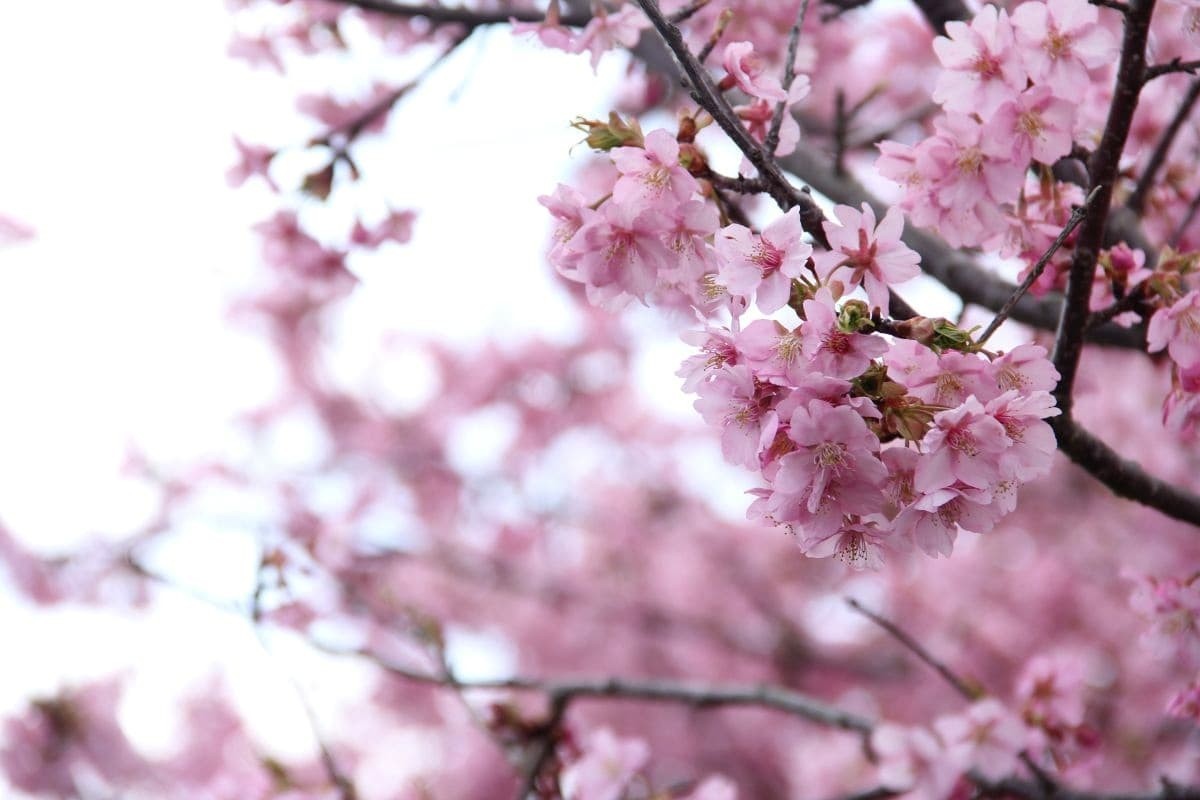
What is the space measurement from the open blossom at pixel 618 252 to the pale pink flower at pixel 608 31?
52 centimetres

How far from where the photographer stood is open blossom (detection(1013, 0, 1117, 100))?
1.29 metres

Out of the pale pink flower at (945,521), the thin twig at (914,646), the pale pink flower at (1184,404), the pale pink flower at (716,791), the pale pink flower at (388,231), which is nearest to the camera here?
the pale pink flower at (945,521)

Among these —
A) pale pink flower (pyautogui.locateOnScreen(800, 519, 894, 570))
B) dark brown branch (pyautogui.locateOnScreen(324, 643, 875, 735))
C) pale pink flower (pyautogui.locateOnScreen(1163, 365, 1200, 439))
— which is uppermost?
pale pink flower (pyautogui.locateOnScreen(800, 519, 894, 570))

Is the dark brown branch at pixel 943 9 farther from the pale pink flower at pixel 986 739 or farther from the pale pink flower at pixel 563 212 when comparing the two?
the pale pink flower at pixel 986 739

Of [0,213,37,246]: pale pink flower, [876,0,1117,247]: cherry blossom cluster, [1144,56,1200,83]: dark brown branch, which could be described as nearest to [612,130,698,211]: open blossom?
[876,0,1117,247]: cherry blossom cluster

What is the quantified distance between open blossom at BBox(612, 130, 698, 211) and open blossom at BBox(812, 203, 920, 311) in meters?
0.19

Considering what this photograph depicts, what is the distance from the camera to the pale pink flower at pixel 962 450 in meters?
1.05

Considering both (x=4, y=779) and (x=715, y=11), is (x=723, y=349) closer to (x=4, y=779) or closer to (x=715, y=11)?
(x=715, y=11)

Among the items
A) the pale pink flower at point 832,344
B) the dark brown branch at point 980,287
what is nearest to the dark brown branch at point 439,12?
the dark brown branch at point 980,287

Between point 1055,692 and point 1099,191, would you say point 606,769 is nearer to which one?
point 1055,692

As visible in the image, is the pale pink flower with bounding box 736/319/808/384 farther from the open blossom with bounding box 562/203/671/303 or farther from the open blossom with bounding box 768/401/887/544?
the open blossom with bounding box 562/203/671/303

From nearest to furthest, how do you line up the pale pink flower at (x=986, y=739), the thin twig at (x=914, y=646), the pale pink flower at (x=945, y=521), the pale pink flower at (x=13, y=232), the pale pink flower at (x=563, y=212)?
the pale pink flower at (x=945, y=521)
the pale pink flower at (x=563, y=212)
the thin twig at (x=914, y=646)
the pale pink flower at (x=986, y=739)
the pale pink flower at (x=13, y=232)

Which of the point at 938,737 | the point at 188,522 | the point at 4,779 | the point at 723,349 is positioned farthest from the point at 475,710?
the point at 188,522

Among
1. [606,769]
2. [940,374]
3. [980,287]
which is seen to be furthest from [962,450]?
[606,769]
